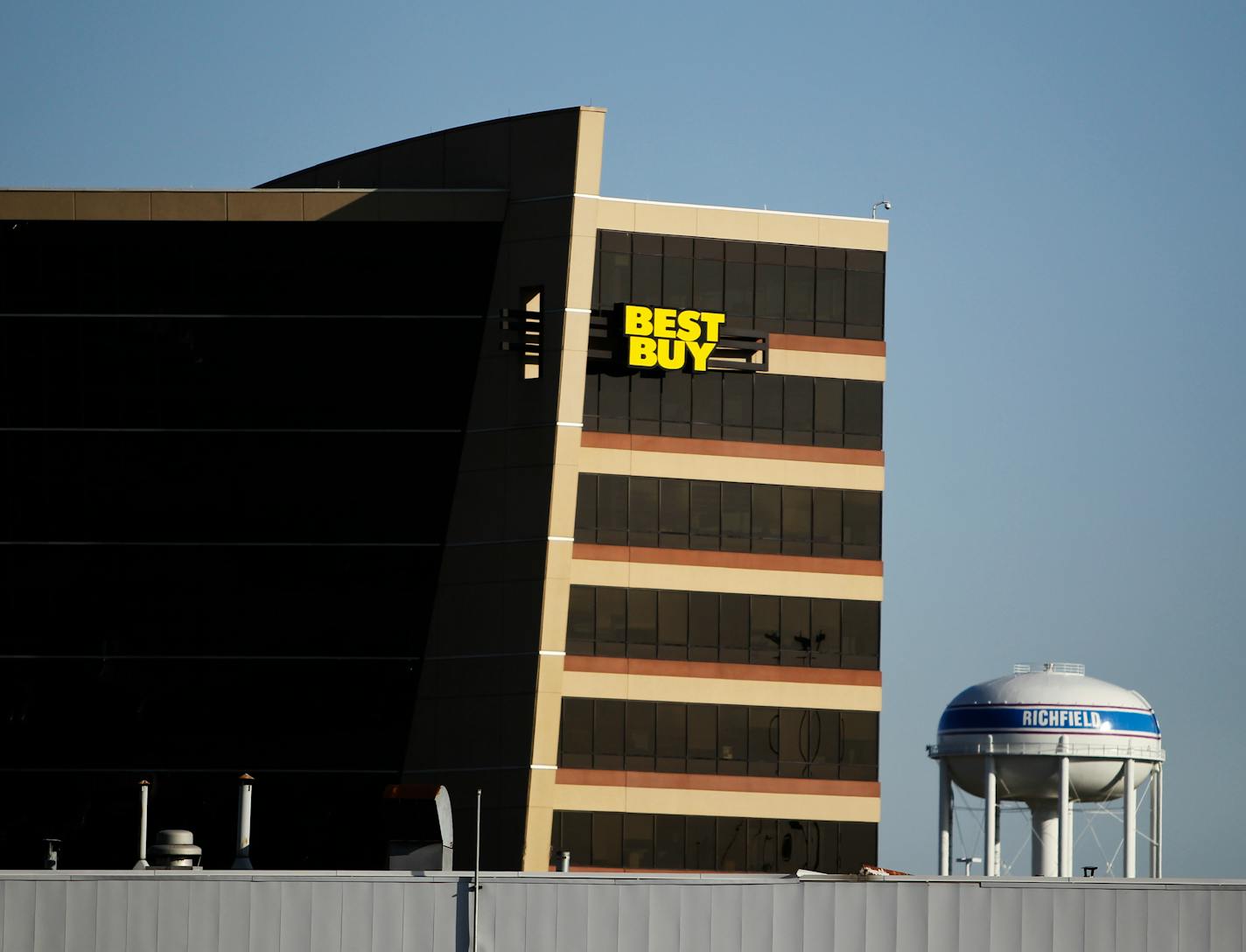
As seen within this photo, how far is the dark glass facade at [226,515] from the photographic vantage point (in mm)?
73875

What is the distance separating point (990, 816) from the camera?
259ft

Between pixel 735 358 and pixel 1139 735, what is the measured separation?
829 inches

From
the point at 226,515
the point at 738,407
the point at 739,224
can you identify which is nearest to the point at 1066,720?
the point at 738,407

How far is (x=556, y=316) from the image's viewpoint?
238 ft

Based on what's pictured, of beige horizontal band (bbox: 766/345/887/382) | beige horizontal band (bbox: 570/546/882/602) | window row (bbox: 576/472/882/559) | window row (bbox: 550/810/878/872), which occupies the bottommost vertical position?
window row (bbox: 550/810/878/872)

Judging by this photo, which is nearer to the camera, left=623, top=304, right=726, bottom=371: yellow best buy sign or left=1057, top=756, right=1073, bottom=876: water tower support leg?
left=623, top=304, right=726, bottom=371: yellow best buy sign

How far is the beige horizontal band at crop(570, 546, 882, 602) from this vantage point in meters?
76.1

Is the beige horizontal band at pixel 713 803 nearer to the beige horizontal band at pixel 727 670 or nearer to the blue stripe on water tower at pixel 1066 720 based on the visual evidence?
the beige horizontal band at pixel 727 670

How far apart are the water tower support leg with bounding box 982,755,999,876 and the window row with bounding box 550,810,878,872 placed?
4621 mm

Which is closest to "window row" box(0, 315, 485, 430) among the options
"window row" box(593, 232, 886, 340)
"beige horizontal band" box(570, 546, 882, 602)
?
"window row" box(593, 232, 886, 340)

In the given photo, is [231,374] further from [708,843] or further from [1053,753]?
[1053,753]

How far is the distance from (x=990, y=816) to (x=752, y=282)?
22384mm

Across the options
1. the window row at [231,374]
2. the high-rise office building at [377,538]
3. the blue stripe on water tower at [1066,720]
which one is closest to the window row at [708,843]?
the high-rise office building at [377,538]

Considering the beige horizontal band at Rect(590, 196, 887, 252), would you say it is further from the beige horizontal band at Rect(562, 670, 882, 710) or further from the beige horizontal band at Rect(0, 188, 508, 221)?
the beige horizontal band at Rect(562, 670, 882, 710)
